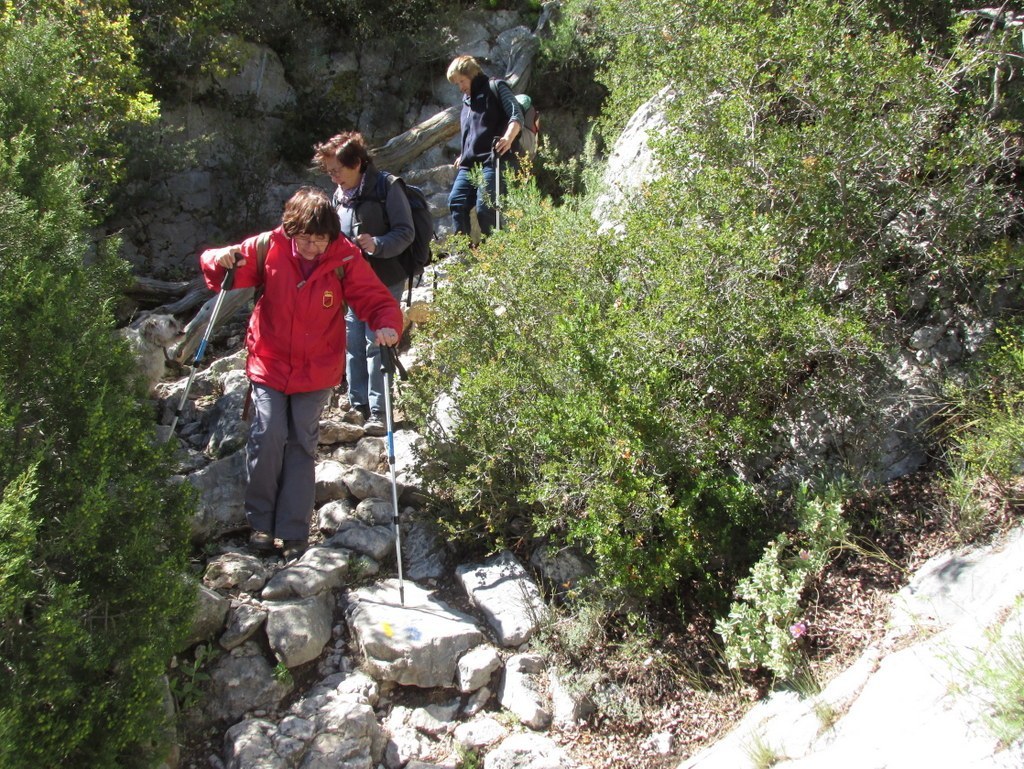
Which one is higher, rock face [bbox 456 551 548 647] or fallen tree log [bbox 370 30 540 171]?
fallen tree log [bbox 370 30 540 171]

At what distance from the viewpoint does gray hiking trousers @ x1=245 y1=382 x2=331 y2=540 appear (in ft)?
15.8

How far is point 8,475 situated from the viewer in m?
3.44

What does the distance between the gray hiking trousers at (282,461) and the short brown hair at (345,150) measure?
1.74 meters

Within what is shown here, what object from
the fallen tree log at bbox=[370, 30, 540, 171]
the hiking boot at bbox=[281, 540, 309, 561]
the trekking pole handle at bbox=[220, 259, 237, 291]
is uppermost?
the fallen tree log at bbox=[370, 30, 540, 171]

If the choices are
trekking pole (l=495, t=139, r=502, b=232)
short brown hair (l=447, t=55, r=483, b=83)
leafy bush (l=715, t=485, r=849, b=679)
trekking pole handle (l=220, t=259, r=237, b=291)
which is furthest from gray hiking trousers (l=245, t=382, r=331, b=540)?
short brown hair (l=447, t=55, r=483, b=83)

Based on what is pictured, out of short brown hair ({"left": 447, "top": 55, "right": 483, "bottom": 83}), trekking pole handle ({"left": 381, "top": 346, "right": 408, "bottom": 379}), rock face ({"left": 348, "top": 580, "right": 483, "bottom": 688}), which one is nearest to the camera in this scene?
rock face ({"left": 348, "top": 580, "right": 483, "bottom": 688})

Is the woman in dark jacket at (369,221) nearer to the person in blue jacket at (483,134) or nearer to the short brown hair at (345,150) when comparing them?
the short brown hair at (345,150)

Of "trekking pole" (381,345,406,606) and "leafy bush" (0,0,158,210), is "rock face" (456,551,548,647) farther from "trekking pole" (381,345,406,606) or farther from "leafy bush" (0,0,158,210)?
"leafy bush" (0,0,158,210)

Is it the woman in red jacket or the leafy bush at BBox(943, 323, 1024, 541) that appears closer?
the leafy bush at BBox(943, 323, 1024, 541)

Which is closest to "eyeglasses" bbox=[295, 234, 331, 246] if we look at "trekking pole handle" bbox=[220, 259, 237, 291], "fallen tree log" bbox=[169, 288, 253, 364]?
"trekking pole handle" bbox=[220, 259, 237, 291]

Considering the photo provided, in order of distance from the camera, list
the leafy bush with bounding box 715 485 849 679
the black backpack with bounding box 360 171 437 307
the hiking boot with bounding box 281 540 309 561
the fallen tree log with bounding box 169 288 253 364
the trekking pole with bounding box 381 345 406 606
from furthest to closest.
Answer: the fallen tree log with bounding box 169 288 253 364 → the black backpack with bounding box 360 171 437 307 → the hiking boot with bounding box 281 540 309 561 → the trekking pole with bounding box 381 345 406 606 → the leafy bush with bounding box 715 485 849 679

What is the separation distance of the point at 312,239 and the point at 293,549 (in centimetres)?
193

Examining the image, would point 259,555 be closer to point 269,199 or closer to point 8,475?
point 8,475

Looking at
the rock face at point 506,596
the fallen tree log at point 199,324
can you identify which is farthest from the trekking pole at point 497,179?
the rock face at point 506,596
